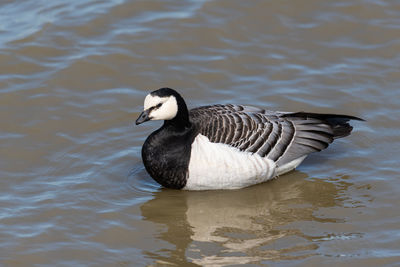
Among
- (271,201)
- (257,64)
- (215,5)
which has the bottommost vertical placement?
(271,201)

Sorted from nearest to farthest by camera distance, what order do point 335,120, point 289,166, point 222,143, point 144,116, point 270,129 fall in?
point 144,116
point 222,143
point 270,129
point 289,166
point 335,120

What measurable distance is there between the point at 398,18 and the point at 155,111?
6.76 metres

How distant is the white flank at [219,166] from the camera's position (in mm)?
10414

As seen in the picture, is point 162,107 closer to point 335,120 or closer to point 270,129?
point 270,129

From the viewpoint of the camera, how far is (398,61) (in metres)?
13.8

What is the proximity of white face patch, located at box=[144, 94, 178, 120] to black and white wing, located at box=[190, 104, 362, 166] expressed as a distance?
1.78 feet

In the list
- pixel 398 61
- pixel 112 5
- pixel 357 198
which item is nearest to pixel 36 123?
pixel 112 5

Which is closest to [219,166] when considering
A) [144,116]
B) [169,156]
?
[169,156]

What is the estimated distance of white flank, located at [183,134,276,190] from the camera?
10.4m

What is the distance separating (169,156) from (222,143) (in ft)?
2.54

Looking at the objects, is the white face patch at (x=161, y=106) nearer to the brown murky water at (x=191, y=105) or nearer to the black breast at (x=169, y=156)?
the black breast at (x=169, y=156)

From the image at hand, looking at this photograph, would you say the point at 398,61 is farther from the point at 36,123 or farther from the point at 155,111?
the point at 36,123

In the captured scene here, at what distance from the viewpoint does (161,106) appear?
10.3 meters

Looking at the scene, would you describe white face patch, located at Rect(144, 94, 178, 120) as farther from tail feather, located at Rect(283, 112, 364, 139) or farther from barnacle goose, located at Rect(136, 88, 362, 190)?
tail feather, located at Rect(283, 112, 364, 139)
